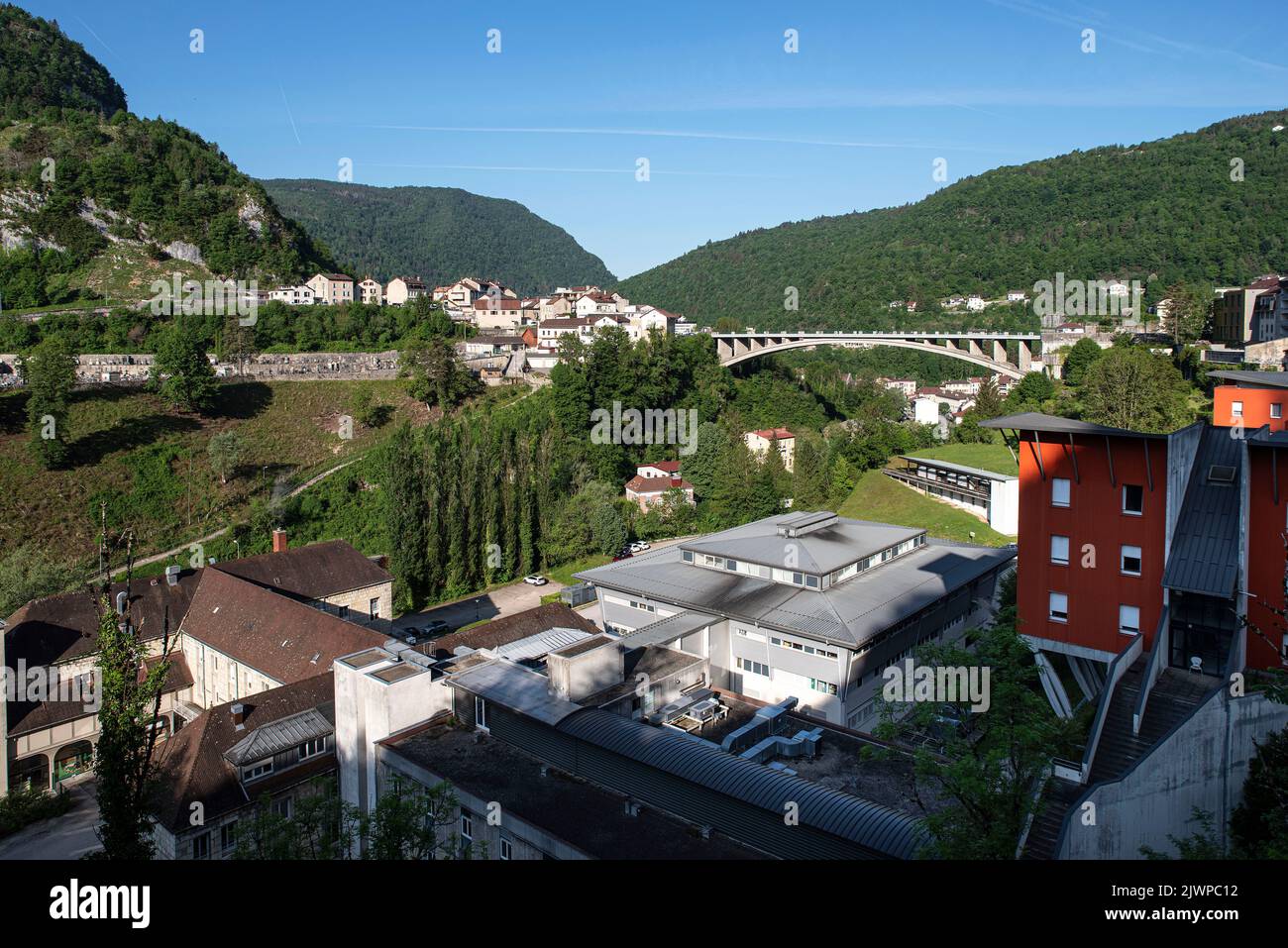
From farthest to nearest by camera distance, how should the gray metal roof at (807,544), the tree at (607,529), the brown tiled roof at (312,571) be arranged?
1. the tree at (607,529)
2. the brown tiled roof at (312,571)
3. the gray metal roof at (807,544)

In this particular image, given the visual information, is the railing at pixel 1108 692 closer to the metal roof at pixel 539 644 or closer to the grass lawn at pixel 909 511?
the metal roof at pixel 539 644

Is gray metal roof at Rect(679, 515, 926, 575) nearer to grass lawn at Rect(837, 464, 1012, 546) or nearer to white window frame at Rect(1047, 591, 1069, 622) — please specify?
white window frame at Rect(1047, 591, 1069, 622)

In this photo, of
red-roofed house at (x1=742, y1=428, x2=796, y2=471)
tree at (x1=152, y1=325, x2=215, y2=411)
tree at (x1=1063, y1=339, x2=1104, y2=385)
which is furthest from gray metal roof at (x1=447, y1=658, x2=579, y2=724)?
tree at (x1=1063, y1=339, x2=1104, y2=385)

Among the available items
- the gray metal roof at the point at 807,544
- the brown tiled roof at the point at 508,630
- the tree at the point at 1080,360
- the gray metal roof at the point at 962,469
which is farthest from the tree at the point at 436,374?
the tree at the point at 1080,360

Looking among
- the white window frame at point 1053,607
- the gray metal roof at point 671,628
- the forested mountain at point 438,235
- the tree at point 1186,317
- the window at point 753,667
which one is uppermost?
the forested mountain at point 438,235

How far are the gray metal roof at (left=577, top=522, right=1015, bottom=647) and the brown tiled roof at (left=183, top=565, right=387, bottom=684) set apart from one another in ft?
26.8

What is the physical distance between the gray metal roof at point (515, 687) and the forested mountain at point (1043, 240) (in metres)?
73.1

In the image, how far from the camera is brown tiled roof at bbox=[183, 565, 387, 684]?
19938mm

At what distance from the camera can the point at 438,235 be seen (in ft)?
524

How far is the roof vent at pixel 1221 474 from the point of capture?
14.7 metres

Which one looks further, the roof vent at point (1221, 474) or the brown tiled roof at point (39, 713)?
the brown tiled roof at point (39, 713)

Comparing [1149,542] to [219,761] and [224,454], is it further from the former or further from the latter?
[224,454]

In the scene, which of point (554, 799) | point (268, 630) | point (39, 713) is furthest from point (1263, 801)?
point (39, 713)
